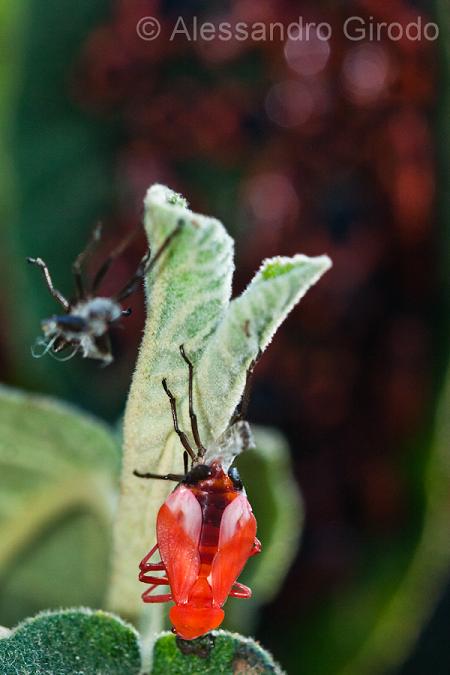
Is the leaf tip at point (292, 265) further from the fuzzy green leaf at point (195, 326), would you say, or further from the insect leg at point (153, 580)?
the insect leg at point (153, 580)

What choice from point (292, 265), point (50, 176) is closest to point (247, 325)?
point (292, 265)

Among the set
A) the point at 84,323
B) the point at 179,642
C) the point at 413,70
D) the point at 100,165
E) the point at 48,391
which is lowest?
the point at 179,642

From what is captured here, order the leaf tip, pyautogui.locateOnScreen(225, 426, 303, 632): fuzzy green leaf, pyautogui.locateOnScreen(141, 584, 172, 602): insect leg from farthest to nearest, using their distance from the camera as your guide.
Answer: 1. pyautogui.locateOnScreen(225, 426, 303, 632): fuzzy green leaf
2. pyautogui.locateOnScreen(141, 584, 172, 602): insect leg
3. the leaf tip

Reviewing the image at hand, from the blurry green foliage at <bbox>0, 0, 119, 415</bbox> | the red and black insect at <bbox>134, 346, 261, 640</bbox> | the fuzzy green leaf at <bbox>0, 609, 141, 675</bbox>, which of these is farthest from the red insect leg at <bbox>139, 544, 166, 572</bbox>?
the blurry green foliage at <bbox>0, 0, 119, 415</bbox>

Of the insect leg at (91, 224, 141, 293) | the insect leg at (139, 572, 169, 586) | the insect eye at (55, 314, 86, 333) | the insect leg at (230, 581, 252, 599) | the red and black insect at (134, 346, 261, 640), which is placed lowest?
the insect leg at (139, 572, 169, 586)

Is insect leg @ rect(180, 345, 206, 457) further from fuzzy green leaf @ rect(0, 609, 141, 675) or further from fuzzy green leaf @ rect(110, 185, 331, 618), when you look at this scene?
fuzzy green leaf @ rect(0, 609, 141, 675)

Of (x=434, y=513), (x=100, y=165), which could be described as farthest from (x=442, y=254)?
(x=100, y=165)

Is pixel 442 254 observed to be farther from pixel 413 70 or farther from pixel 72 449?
pixel 72 449
